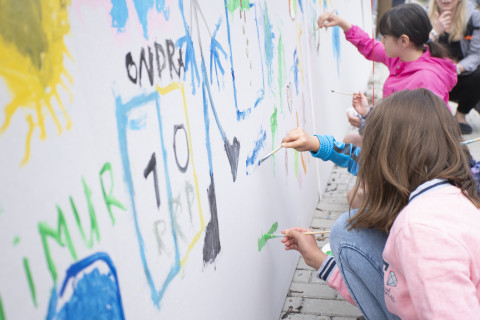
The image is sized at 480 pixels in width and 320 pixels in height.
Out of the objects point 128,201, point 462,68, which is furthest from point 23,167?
point 462,68

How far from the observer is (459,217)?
4.16 feet

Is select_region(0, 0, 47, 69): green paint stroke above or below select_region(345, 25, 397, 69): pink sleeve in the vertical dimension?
above

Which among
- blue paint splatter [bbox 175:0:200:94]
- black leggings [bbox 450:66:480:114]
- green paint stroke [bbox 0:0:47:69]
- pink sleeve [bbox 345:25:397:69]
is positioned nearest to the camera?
green paint stroke [bbox 0:0:47:69]

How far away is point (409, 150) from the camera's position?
4.69 ft

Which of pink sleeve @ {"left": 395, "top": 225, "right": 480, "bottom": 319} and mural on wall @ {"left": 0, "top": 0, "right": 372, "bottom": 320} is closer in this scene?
mural on wall @ {"left": 0, "top": 0, "right": 372, "bottom": 320}

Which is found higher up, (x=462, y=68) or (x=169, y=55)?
(x=169, y=55)

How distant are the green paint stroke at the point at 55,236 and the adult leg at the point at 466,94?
13.2 feet

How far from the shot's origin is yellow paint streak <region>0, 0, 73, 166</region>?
0.76m

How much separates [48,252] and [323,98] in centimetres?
263

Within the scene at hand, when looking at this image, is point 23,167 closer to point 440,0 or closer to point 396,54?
point 396,54

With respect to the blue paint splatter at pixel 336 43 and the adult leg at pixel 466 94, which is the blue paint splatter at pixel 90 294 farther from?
the adult leg at pixel 466 94

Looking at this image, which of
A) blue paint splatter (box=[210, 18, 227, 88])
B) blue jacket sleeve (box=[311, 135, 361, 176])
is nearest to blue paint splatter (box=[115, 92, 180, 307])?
blue paint splatter (box=[210, 18, 227, 88])

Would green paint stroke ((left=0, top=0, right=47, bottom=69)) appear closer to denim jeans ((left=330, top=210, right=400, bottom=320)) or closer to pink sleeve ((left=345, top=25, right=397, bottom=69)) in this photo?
denim jeans ((left=330, top=210, right=400, bottom=320))

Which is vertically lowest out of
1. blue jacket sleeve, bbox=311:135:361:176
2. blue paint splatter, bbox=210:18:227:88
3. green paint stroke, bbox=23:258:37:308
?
blue jacket sleeve, bbox=311:135:361:176
